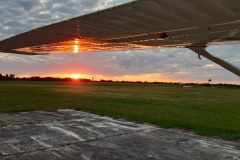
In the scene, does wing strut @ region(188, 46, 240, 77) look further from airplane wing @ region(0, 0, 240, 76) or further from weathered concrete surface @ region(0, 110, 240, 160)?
weathered concrete surface @ region(0, 110, 240, 160)

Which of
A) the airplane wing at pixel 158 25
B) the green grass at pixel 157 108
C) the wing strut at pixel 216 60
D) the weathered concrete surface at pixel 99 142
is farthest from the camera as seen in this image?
the green grass at pixel 157 108

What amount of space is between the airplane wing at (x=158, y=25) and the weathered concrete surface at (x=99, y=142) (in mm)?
2519

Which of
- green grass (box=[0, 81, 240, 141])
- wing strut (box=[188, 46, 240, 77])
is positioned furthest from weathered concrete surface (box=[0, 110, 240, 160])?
wing strut (box=[188, 46, 240, 77])

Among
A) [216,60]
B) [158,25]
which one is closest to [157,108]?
[216,60]

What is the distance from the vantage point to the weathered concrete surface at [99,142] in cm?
764

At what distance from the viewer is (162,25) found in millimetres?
6953

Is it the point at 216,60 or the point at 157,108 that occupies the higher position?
the point at 216,60

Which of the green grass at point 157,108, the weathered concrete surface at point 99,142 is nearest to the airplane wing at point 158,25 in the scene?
the weathered concrete surface at point 99,142

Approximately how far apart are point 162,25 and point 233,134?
5933 millimetres

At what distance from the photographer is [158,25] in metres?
6.99

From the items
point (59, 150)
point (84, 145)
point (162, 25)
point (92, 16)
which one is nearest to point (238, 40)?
point (162, 25)

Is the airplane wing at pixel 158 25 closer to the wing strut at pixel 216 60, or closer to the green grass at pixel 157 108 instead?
the wing strut at pixel 216 60

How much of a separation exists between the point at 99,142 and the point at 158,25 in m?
3.91

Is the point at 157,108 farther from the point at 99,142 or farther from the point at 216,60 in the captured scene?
the point at 216,60
